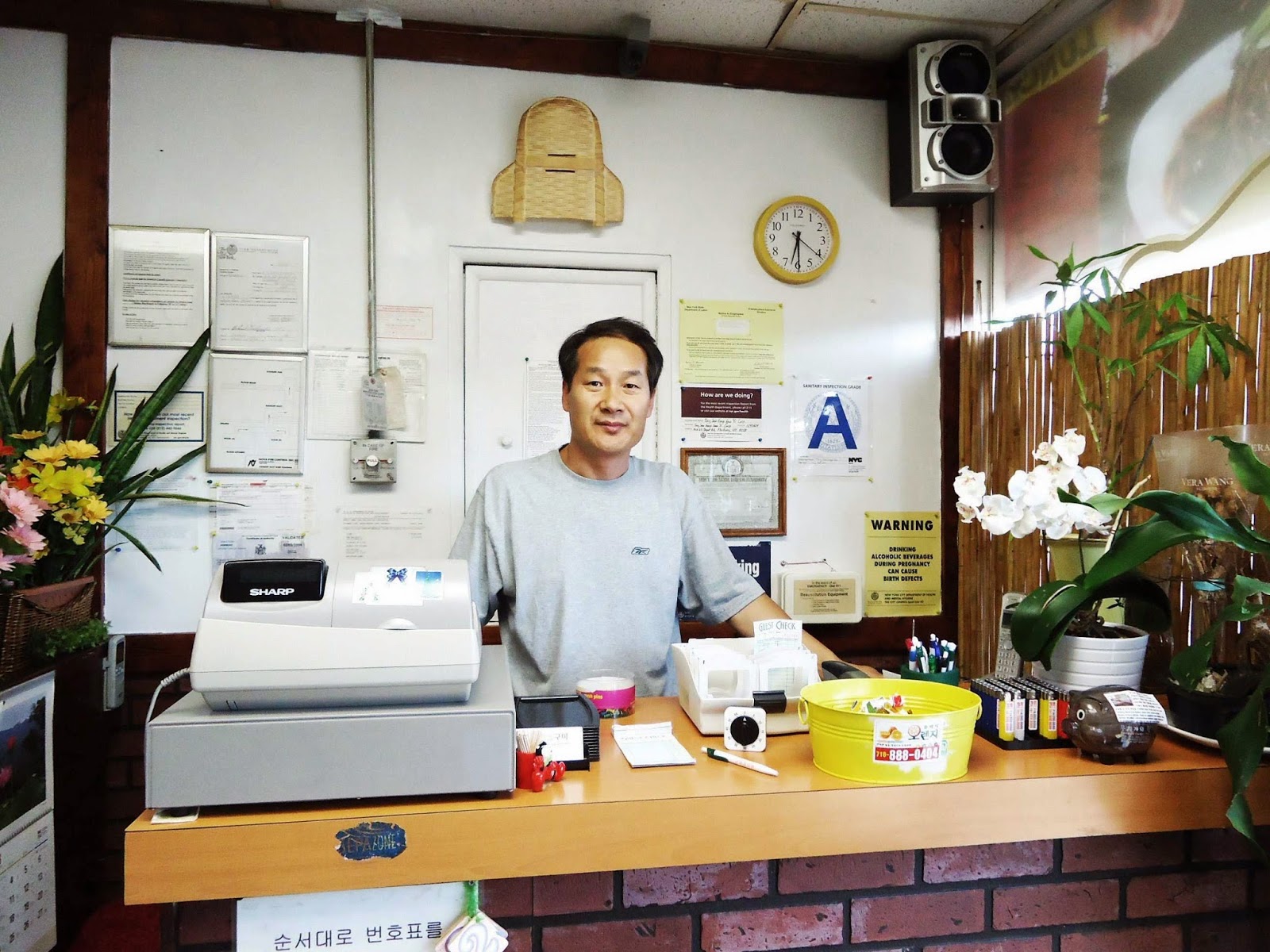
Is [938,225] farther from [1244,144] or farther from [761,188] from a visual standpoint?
[1244,144]

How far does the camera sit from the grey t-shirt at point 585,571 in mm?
2262

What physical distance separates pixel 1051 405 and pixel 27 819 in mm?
3253

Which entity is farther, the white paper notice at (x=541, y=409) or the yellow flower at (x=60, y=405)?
the white paper notice at (x=541, y=409)

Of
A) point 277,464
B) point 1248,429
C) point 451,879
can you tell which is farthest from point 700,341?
point 451,879

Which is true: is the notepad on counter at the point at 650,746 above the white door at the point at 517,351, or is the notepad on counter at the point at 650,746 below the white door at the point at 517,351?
below

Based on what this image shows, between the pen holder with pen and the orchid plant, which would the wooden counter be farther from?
the orchid plant

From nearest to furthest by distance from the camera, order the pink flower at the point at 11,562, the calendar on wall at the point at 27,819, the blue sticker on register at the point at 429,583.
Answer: the blue sticker on register at the point at 429,583
the pink flower at the point at 11,562
the calendar on wall at the point at 27,819

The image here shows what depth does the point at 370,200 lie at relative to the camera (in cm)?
293

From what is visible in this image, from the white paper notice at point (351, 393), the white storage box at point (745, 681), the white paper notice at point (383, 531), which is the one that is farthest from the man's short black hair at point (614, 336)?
the white storage box at point (745, 681)

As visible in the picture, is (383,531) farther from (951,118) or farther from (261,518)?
(951,118)

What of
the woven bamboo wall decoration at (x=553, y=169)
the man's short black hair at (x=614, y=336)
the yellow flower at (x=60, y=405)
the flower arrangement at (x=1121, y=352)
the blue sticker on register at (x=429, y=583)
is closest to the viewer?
the blue sticker on register at (x=429, y=583)

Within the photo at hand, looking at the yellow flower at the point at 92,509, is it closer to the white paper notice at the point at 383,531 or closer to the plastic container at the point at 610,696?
the white paper notice at the point at 383,531

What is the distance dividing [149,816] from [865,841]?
36.9 inches

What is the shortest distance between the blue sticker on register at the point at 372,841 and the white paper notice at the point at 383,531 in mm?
1947
